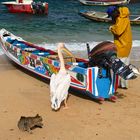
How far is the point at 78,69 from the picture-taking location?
30.1ft

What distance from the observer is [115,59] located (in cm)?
877

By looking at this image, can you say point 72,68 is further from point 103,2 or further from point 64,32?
point 103,2

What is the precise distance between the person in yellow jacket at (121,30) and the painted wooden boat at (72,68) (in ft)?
2.26

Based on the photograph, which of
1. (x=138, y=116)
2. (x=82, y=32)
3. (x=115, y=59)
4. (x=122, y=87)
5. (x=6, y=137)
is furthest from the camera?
(x=82, y=32)

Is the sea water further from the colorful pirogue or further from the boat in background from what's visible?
the colorful pirogue

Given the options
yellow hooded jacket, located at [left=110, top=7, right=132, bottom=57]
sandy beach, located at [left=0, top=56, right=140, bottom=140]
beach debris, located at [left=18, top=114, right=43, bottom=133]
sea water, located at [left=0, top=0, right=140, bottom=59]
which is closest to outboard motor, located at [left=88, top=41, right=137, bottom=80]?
yellow hooded jacket, located at [left=110, top=7, right=132, bottom=57]

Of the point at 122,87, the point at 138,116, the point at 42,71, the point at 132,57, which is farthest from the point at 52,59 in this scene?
the point at 132,57

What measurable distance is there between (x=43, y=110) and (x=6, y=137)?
1.43 metres

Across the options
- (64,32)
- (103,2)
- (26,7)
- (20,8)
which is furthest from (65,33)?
(103,2)

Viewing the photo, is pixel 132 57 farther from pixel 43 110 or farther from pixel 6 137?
pixel 6 137

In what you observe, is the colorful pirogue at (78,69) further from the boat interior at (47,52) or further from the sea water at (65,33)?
the sea water at (65,33)

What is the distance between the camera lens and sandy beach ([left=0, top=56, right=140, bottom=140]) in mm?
7348

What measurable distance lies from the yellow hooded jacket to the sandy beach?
89cm

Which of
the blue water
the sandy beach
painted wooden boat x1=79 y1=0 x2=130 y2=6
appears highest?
the sandy beach
